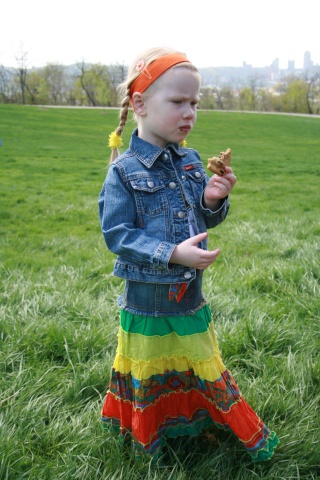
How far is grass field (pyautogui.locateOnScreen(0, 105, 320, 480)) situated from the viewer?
Answer: 2131mm

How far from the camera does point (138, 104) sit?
1.82 metres

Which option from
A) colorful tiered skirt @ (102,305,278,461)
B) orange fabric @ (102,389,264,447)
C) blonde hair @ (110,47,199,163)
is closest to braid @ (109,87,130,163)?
blonde hair @ (110,47,199,163)

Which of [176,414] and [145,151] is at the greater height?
[145,151]

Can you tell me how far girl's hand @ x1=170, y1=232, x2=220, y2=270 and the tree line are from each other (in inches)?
1840

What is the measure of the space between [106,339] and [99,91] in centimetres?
5507

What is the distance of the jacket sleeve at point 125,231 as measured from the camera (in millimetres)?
1730

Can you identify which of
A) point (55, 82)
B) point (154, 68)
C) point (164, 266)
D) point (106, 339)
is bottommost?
point (106, 339)

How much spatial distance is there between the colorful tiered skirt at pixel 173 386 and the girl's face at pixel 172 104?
0.76 metres

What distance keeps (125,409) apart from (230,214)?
5.37m

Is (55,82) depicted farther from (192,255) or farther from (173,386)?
(192,255)

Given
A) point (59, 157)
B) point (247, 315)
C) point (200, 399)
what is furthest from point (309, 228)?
point (59, 157)

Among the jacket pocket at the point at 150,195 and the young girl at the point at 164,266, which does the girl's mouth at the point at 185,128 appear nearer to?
the young girl at the point at 164,266

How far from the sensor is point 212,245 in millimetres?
5422

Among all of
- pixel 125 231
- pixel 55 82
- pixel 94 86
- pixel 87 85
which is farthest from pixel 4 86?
pixel 125 231
